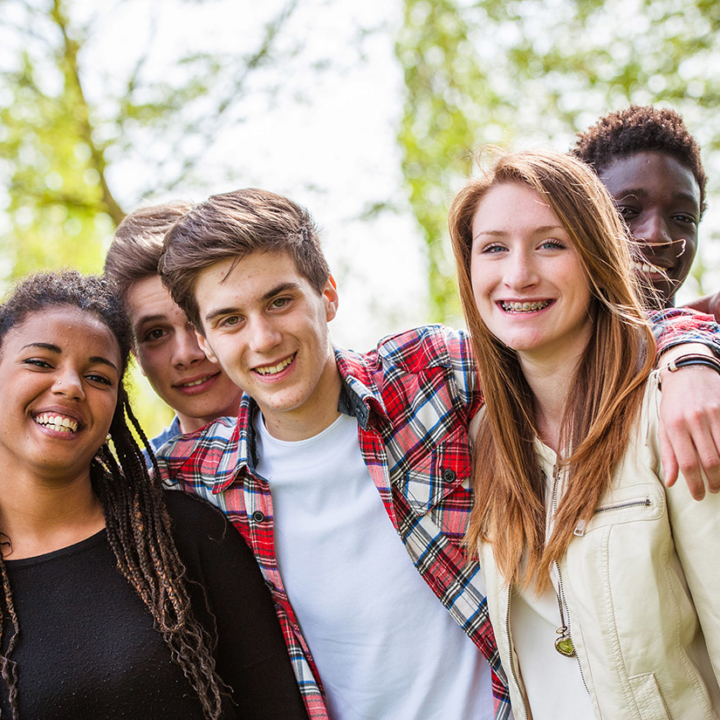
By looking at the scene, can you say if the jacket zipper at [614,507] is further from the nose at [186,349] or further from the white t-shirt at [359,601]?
the nose at [186,349]

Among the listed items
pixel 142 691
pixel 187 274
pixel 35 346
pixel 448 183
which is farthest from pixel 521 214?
pixel 448 183

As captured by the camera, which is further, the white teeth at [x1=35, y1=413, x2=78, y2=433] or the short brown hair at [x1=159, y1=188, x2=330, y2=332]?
the short brown hair at [x1=159, y1=188, x2=330, y2=332]

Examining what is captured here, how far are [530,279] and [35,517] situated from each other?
5.35ft

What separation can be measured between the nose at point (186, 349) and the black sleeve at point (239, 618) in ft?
2.32

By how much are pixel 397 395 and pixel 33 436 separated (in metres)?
1.13

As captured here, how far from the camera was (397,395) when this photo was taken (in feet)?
8.30

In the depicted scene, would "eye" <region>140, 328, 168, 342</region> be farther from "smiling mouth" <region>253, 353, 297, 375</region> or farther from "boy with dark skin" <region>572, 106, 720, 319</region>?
"boy with dark skin" <region>572, 106, 720, 319</region>

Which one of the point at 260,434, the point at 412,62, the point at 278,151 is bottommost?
the point at 260,434

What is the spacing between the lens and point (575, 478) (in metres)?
2.04

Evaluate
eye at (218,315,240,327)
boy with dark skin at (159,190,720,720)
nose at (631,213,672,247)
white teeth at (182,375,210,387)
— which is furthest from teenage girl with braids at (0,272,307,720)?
nose at (631,213,672,247)

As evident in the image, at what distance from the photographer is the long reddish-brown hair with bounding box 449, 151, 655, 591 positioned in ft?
6.63

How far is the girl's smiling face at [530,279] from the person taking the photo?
210 cm

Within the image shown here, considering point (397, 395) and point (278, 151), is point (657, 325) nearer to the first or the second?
point (397, 395)

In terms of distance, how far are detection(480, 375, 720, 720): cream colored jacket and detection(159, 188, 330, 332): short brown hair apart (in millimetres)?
1236
